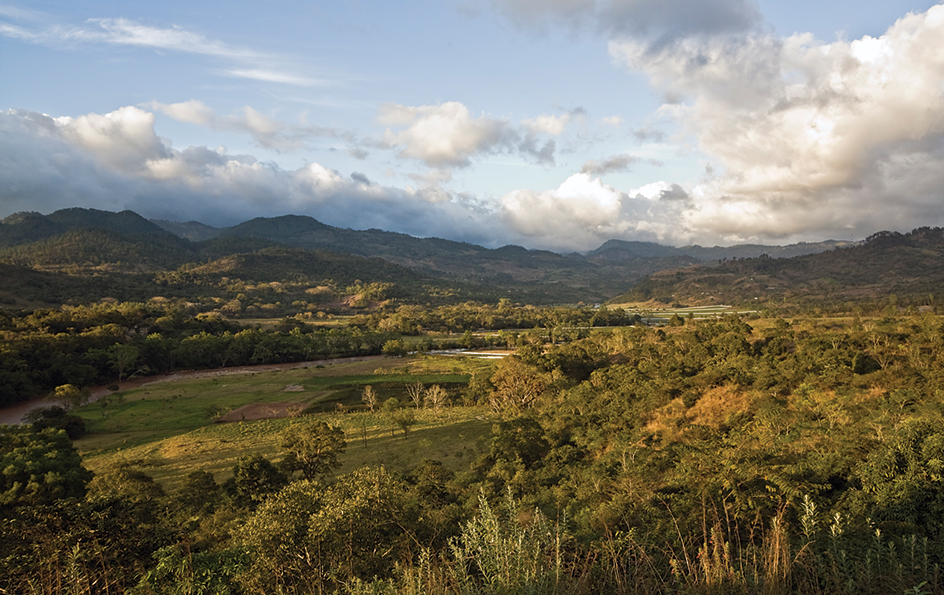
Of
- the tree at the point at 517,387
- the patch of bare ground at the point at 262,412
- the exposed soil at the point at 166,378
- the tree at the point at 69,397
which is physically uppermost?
the tree at the point at 517,387

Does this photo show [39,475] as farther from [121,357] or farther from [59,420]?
[121,357]

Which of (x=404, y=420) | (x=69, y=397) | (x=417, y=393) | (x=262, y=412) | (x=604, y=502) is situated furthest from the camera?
(x=417, y=393)

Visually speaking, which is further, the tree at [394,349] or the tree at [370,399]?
the tree at [394,349]

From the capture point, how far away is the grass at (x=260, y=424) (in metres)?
40.0

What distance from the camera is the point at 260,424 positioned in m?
54.9

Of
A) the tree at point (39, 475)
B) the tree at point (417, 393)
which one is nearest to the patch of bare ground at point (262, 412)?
the tree at point (417, 393)

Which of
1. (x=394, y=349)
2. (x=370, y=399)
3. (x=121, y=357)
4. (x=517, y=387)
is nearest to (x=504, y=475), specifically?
(x=517, y=387)

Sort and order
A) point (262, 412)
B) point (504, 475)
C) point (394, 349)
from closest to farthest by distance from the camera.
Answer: point (504, 475) < point (262, 412) < point (394, 349)

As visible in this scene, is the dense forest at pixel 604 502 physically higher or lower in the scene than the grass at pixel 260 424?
higher

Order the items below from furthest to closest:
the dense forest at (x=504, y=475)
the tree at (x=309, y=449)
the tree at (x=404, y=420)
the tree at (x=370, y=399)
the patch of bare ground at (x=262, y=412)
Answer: the tree at (x=370, y=399) < the patch of bare ground at (x=262, y=412) < the tree at (x=404, y=420) < the tree at (x=309, y=449) < the dense forest at (x=504, y=475)

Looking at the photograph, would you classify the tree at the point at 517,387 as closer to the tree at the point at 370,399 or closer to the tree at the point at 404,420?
the tree at the point at 404,420

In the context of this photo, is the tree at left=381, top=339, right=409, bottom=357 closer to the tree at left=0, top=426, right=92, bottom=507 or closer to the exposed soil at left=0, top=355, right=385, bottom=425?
the exposed soil at left=0, top=355, right=385, bottom=425

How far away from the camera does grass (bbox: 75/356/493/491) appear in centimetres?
4003

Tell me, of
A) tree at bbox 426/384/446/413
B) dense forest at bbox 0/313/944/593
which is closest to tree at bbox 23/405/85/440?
dense forest at bbox 0/313/944/593
